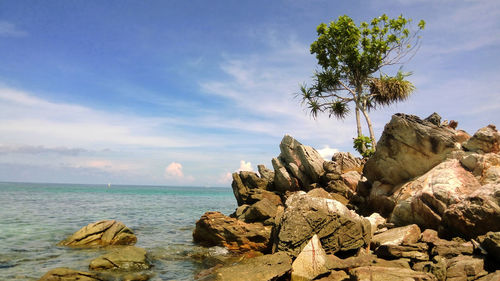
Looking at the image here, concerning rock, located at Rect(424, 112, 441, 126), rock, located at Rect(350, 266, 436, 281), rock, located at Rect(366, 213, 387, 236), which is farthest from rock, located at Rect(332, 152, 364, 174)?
rock, located at Rect(350, 266, 436, 281)

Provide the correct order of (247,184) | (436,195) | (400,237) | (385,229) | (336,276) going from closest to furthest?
(336,276), (400,237), (436,195), (385,229), (247,184)

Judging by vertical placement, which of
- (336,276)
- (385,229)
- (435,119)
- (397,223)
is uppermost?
(435,119)

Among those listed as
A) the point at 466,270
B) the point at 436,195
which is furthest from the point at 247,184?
the point at 466,270

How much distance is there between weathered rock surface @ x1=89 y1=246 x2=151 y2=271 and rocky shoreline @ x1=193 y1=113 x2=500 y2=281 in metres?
2.96

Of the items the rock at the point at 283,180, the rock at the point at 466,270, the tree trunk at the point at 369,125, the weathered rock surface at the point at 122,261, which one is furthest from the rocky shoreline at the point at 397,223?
the tree trunk at the point at 369,125

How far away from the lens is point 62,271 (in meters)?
9.84

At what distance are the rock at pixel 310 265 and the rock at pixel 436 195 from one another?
16.7 ft

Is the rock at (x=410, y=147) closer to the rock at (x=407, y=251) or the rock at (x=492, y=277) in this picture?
the rock at (x=407, y=251)

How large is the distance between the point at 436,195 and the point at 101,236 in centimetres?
1619

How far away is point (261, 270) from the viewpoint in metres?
9.89

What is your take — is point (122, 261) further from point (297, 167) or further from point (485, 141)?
point (297, 167)

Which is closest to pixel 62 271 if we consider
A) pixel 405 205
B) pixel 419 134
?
pixel 405 205

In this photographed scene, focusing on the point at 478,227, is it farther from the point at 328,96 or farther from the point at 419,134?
the point at 328,96

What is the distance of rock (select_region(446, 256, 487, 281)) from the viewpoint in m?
7.96
